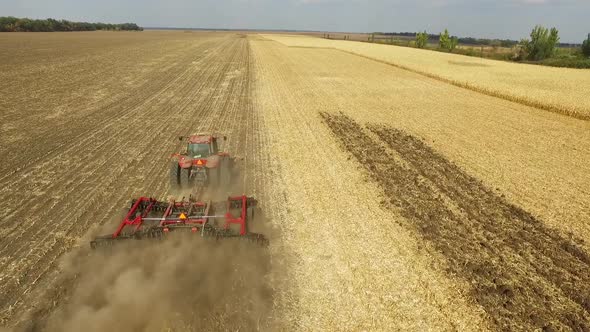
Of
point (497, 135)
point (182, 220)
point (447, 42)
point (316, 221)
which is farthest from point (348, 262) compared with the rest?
point (447, 42)

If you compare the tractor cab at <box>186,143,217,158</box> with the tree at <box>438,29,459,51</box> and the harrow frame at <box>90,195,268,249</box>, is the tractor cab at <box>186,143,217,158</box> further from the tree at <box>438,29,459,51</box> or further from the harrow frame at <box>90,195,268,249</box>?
the tree at <box>438,29,459,51</box>

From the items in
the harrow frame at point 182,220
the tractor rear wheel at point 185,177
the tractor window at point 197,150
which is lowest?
the harrow frame at point 182,220

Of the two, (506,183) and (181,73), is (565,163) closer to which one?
(506,183)

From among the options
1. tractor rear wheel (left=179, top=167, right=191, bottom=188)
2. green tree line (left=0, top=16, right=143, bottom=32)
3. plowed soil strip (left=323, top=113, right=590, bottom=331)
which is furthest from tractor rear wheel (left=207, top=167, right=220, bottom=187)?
green tree line (left=0, top=16, right=143, bottom=32)

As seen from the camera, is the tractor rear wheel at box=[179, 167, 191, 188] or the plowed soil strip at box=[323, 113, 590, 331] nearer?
the plowed soil strip at box=[323, 113, 590, 331]

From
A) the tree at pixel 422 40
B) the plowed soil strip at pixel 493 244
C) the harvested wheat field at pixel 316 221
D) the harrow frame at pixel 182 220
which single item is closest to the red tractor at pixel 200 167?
the harvested wheat field at pixel 316 221

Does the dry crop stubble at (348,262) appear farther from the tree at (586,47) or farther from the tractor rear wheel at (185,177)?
the tree at (586,47)

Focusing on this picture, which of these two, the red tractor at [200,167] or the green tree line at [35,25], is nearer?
the red tractor at [200,167]
